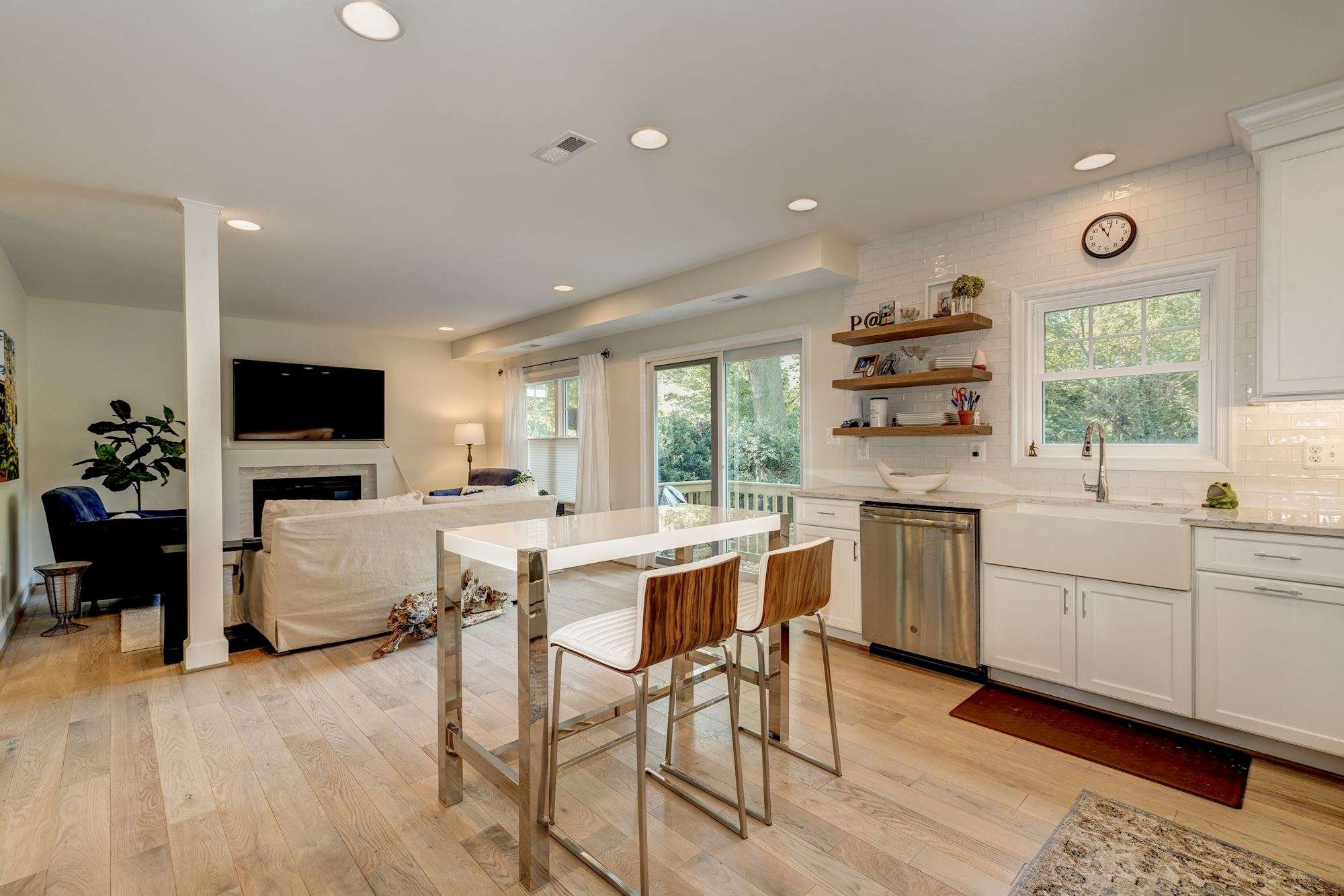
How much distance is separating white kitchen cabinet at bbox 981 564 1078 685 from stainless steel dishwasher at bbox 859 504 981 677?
7cm

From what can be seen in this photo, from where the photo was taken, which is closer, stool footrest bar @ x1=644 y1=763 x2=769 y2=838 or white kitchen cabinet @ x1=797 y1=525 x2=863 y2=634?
stool footrest bar @ x1=644 y1=763 x2=769 y2=838

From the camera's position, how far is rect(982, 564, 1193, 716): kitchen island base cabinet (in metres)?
2.60

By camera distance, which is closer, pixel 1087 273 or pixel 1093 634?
pixel 1093 634

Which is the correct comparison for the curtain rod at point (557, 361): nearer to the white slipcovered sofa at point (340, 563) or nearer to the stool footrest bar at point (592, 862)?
the white slipcovered sofa at point (340, 563)

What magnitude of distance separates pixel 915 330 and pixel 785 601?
2.21 meters

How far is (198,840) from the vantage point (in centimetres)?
197

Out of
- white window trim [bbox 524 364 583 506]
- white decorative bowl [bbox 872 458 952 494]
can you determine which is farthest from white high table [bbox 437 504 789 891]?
white window trim [bbox 524 364 583 506]

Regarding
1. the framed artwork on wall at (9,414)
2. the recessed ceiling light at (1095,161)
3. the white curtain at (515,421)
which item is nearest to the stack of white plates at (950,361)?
the recessed ceiling light at (1095,161)

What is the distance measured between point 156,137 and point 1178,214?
4.67m

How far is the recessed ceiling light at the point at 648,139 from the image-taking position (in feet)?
8.73

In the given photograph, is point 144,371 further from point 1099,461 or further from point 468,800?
point 1099,461

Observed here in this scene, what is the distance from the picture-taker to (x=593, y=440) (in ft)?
20.9

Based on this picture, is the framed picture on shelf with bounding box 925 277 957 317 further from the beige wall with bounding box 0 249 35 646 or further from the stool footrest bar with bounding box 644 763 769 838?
the beige wall with bounding box 0 249 35 646

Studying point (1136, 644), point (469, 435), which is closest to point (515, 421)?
point (469, 435)
